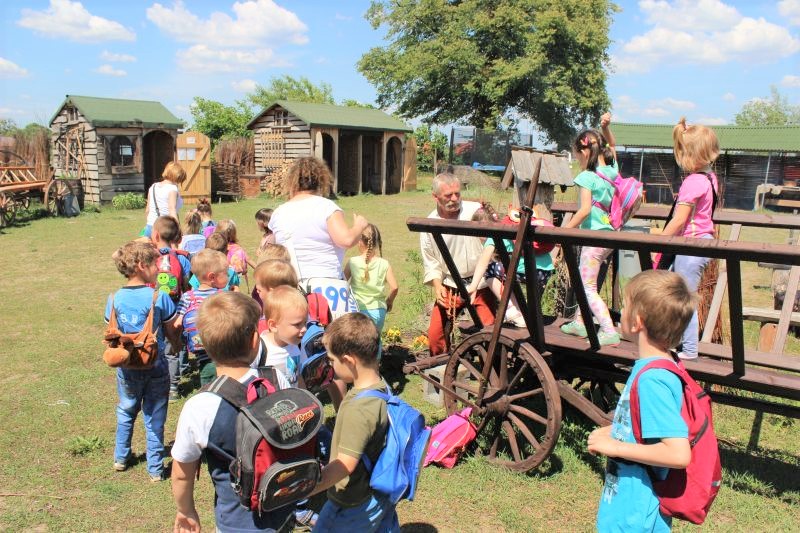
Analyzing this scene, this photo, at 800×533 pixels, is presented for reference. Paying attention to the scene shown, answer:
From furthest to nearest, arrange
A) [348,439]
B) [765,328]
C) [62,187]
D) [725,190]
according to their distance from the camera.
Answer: [725,190] → [62,187] → [765,328] → [348,439]

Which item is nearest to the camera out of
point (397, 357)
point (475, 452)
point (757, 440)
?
point (475, 452)

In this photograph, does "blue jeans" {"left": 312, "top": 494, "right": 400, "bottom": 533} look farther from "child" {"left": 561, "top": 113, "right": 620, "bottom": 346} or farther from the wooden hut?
the wooden hut

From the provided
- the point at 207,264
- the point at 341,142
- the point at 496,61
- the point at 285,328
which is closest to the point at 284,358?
the point at 285,328

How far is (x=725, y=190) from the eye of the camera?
26.3 metres

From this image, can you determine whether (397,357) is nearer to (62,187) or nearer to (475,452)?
(475,452)

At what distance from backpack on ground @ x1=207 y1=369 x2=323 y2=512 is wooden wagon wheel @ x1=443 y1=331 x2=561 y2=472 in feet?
6.47

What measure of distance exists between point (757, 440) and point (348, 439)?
11.9 feet

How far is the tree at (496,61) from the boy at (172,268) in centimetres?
2923

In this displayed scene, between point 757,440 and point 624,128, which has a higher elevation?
point 624,128

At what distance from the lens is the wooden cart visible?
304cm

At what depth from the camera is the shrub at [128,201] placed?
18750 millimetres

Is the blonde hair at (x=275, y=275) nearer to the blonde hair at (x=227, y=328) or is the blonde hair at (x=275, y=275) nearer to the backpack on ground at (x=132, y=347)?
the backpack on ground at (x=132, y=347)

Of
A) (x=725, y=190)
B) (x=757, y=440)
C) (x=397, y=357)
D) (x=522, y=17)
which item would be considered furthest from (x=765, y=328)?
(x=522, y=17)

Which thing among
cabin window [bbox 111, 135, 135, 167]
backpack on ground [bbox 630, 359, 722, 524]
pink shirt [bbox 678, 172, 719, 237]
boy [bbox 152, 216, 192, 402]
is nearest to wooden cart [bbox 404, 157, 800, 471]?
pink shirt [bbox 678, 172, 719, 237]
